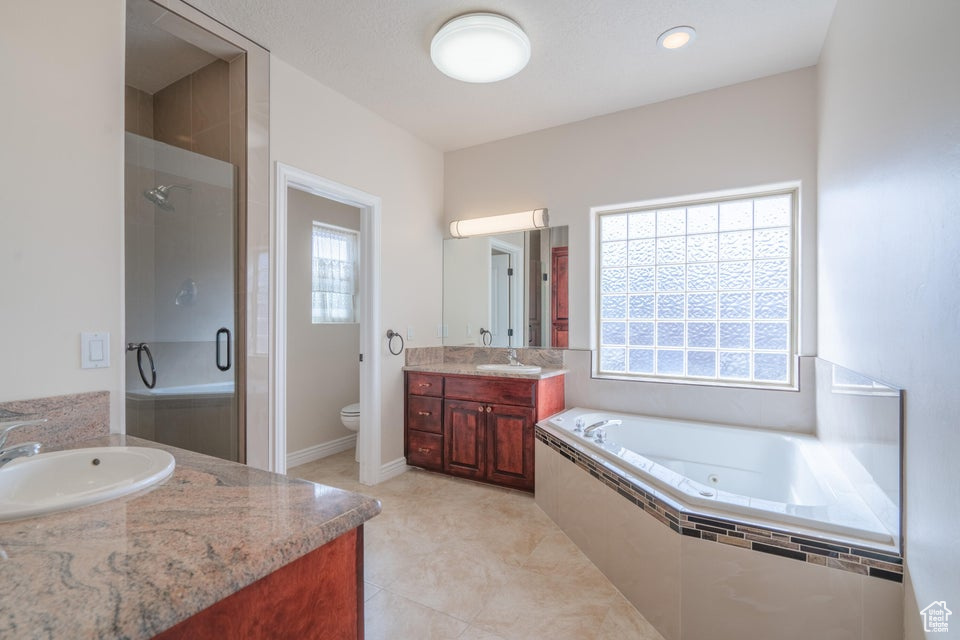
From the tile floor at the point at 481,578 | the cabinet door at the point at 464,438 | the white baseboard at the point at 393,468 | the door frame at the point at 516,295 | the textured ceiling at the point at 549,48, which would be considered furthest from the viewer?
the door frame at the point at 516,295

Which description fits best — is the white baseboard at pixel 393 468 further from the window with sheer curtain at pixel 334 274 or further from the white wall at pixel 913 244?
the white wall at pixel 913 244

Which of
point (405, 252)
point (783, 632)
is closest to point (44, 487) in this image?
point (783, 632)

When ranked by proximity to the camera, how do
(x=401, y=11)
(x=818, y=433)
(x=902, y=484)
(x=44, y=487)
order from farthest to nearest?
(x=818, y=433), (x=401, y=11), (x=902, y=484), (x=44, y=487)

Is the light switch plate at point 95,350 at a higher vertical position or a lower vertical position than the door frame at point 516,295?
lower

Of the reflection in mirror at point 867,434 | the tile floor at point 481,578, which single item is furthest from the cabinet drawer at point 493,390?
the reflection in mirror at point 867,434

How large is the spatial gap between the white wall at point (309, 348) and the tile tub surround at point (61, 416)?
2.09 meters

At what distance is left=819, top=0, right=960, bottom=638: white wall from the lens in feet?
3.29

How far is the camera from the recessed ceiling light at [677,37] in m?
2.17

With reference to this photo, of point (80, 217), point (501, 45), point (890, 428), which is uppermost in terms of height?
point (501, 45)

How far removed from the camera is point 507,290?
138 inches

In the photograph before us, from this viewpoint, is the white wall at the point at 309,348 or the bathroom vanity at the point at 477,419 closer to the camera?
the bathroom vanity at the point at 477,419

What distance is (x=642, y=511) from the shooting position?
68.7 inches

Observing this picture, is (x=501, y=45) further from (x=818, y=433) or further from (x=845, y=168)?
(x=818, y=433)

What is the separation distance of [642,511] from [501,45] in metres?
2.21
